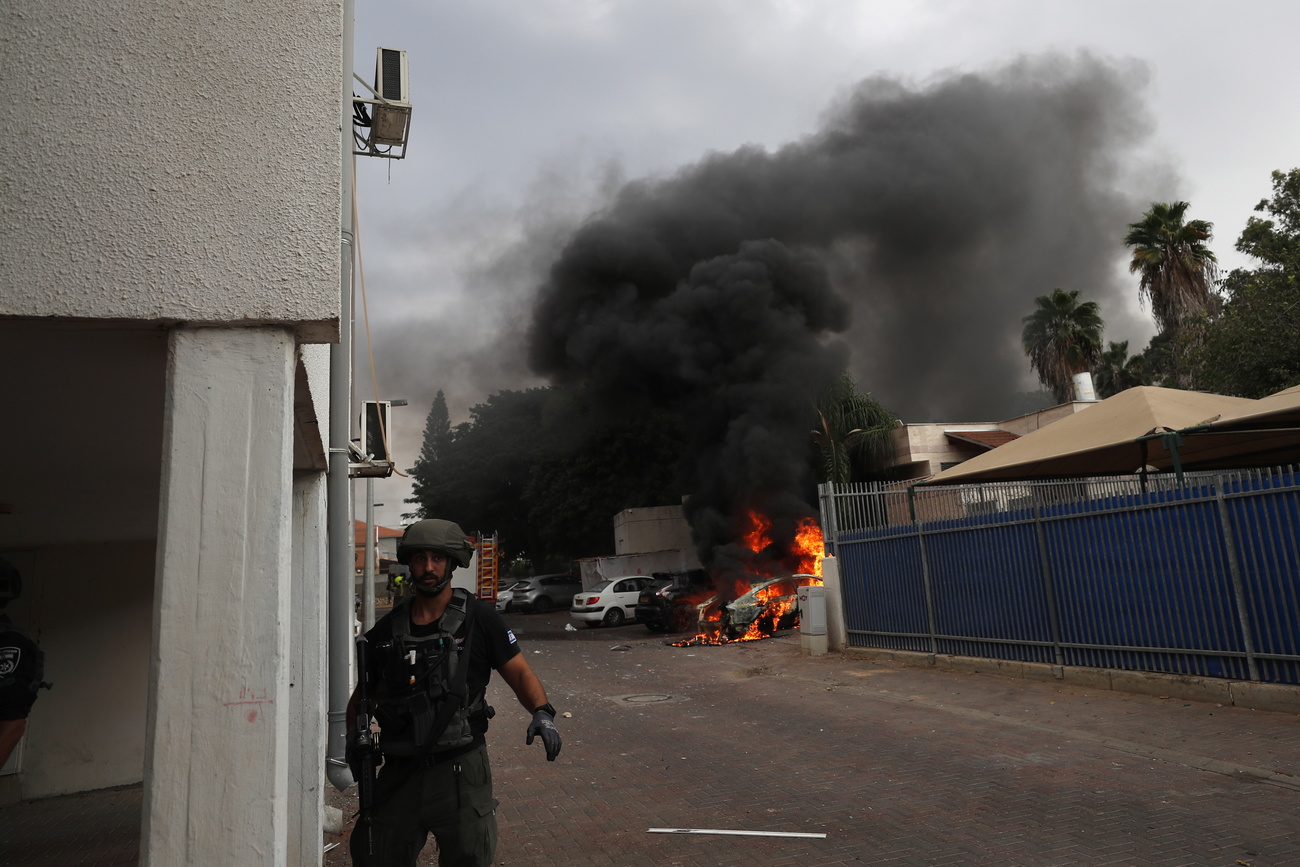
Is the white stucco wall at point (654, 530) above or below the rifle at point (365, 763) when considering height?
above

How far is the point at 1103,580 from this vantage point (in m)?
7.68

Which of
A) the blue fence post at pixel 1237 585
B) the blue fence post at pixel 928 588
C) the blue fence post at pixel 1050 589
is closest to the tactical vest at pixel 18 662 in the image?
the blue fence post at pixel 1237 585

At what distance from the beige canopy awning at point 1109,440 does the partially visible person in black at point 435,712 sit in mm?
7442

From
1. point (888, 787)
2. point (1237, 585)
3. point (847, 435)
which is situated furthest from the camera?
point (847, 435)

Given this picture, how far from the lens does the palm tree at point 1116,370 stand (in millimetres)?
29156

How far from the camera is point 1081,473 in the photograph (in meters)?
10.2

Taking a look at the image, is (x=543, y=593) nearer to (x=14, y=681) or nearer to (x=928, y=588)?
(x=928, y=588)

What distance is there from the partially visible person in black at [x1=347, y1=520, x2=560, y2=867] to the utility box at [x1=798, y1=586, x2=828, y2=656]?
31.5ft

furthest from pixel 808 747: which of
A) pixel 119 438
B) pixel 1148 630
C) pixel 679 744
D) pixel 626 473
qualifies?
pixel 626 473

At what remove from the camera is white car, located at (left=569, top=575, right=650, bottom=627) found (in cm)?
2066

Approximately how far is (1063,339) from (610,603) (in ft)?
61.7

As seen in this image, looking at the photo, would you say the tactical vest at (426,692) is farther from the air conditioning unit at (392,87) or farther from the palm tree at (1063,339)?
the palm tree at (1063,339)

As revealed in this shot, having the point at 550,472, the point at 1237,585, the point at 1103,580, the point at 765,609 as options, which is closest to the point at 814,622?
the point at 765,609

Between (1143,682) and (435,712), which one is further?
(1143,682)
